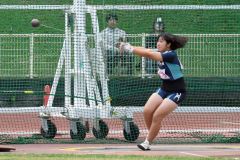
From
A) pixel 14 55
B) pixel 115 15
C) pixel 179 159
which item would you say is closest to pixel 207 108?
pixel 115 15

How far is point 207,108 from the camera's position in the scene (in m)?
18.1

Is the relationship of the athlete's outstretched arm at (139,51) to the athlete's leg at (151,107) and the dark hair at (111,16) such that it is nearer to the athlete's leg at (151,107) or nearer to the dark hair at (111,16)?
the athlete's leg at (151,107)

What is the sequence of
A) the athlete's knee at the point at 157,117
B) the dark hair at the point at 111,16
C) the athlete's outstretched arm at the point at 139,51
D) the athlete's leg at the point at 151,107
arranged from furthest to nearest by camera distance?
1. the dark hair at the point at 111,16
2. the athlete's leg at the point at 151,107
3. the athlete's knee at the point at 157,117
4. the athlete's outstretched arm at the point at 139,51

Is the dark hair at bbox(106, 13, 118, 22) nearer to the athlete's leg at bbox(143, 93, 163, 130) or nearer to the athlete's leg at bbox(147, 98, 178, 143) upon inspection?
the athlete's leg at bbox(143, 93, 163, 130)

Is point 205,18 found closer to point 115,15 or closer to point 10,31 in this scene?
point 115,15

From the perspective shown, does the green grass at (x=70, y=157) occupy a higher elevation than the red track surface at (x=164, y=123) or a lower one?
higher

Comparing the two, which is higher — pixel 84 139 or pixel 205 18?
pixel 205 18

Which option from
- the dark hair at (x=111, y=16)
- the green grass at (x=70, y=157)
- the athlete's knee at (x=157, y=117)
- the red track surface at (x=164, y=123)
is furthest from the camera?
the red track surface at (x=164, y=123)

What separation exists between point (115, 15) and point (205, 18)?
226 centimetres

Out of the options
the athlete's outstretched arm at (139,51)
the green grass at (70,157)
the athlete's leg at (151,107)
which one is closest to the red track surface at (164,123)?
the athlete's leg at (151,107)

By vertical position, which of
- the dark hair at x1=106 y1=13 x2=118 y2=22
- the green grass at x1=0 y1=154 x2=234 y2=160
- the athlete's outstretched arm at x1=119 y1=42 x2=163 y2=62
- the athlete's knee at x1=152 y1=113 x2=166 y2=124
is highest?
the dark hair at x1=106 y1=13 x2=118 y2=22

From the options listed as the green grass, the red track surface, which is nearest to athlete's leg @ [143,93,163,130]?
the green grass

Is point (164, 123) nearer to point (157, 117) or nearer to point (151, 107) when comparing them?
point (151, 107)

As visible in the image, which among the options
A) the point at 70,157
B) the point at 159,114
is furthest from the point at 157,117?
the point at 70,157
